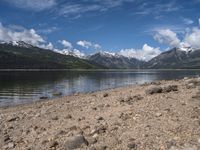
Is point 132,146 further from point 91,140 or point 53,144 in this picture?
point 53,144

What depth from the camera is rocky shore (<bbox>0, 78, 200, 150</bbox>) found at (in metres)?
15.2

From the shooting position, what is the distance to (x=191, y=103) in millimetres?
21531

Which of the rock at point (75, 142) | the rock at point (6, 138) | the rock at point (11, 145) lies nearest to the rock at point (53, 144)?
the rock at point (75, 142)

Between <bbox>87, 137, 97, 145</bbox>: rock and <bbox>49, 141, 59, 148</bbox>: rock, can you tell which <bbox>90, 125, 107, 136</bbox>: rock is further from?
<bbox>49, 141, 59, 148</bbox>: rock

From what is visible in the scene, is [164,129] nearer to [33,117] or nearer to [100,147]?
[100,147]

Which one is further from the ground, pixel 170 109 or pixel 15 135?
pixel 170 109

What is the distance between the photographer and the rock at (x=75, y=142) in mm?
15806

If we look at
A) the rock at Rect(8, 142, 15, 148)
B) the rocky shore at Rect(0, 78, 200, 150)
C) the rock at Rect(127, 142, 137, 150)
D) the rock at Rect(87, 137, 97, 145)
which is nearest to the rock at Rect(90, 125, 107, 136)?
the rocky shore at Rect(0, 78, 200, 150)

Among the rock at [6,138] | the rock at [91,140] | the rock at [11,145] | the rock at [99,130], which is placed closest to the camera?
the rock at [91,140]

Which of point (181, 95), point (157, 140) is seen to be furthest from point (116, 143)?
point (181, 95)

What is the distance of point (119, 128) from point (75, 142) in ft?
9.19

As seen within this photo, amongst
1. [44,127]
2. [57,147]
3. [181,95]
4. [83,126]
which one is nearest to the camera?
[57,147]

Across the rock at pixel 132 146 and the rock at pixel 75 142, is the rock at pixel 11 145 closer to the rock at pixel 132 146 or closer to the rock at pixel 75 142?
the rock at pixel 75 142

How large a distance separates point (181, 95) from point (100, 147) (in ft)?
39.5
